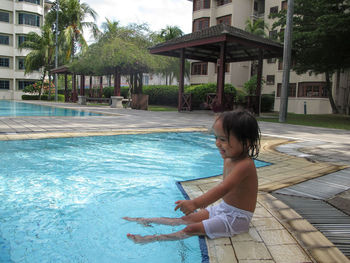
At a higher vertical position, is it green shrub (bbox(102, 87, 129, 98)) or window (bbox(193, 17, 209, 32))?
window (bbox(193, 17, 209, 32))

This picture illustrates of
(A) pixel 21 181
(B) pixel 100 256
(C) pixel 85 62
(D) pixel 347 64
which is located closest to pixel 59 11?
(C) pixel 85 62

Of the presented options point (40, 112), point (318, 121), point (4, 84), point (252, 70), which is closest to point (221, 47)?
point (318, 121)

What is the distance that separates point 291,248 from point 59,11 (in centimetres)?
3921

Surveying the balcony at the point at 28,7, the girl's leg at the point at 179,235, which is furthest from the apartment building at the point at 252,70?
the girl's leg at the point at 179,235

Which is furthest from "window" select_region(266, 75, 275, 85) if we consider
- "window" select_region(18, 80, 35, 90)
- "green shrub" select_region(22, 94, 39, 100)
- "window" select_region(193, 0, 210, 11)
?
"window" select_region(18, 80, 35, 90)

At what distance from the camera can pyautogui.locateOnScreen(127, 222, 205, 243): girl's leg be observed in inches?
88.8

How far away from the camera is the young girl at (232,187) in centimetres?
205

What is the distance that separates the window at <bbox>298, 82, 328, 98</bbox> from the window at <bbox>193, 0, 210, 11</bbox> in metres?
14.6

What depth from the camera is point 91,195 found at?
3.72 meters

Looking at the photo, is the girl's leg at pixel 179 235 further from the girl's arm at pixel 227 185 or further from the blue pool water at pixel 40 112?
the blue pool water at pixel 40 112

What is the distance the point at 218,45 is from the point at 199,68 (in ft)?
62.6

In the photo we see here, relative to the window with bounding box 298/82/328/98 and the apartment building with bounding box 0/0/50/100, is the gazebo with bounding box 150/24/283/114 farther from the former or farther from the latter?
the apartment building with bounding box 0/0/50/100

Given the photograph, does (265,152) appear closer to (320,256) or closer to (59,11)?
(320,256)

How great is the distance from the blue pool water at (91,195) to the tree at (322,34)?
434 inches
